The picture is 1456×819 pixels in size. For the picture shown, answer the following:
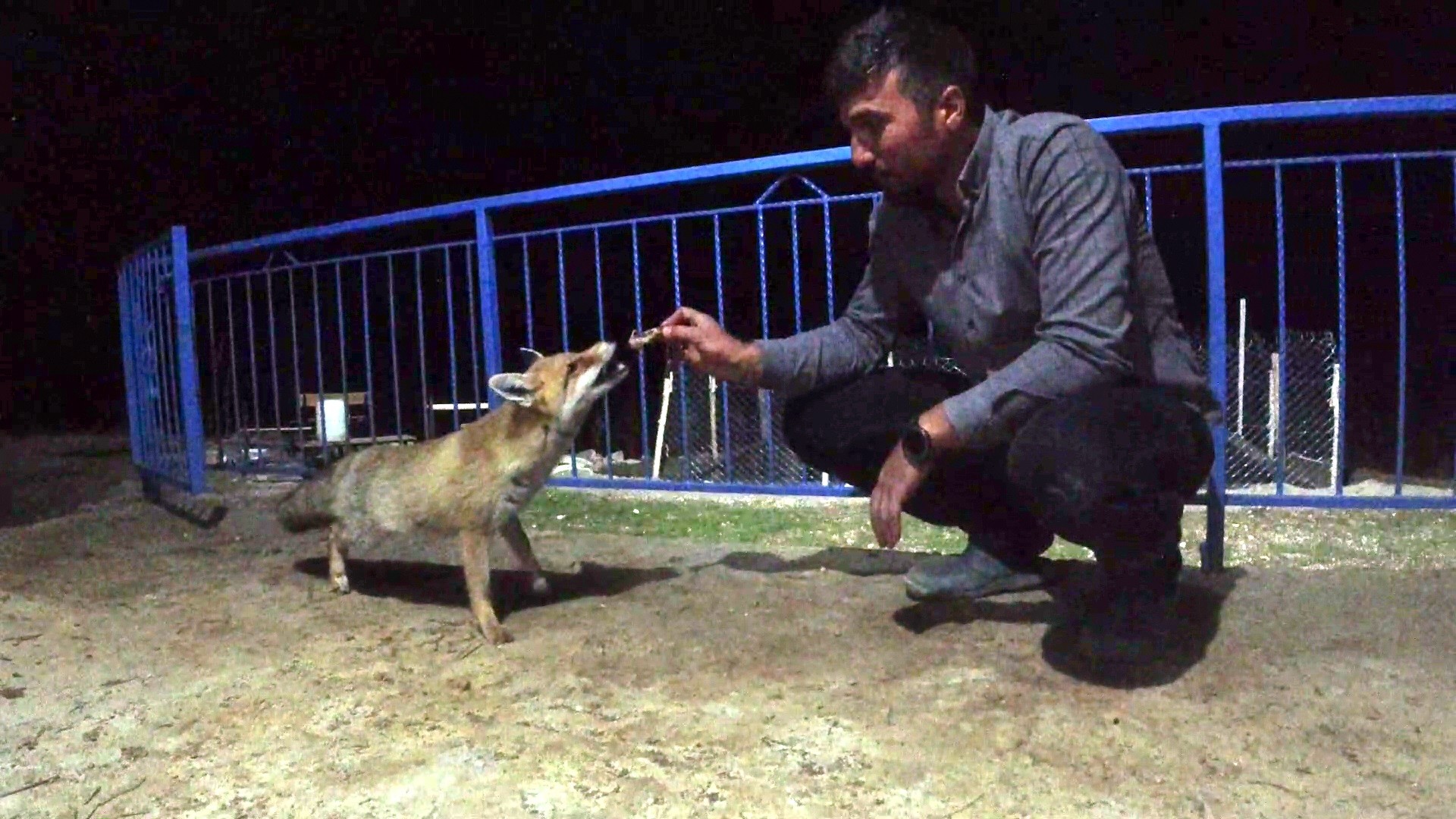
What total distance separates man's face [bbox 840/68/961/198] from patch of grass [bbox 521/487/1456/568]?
5.81ft

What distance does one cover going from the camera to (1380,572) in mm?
3094

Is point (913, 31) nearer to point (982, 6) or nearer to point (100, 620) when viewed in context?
point (100, 620)

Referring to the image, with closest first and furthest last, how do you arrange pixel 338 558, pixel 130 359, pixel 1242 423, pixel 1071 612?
pixel 1071 612 → pixel 338 558 → pixel 130 359 → pixel 1242 423

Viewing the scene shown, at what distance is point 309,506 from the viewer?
145 inches

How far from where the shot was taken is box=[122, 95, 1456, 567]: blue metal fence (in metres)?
4.02

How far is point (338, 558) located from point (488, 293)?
5.91ft

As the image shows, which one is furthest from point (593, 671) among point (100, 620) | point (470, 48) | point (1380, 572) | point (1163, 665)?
point (470, 48)

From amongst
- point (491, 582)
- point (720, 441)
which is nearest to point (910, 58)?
point (491, 582)

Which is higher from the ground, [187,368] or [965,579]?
[187,368]

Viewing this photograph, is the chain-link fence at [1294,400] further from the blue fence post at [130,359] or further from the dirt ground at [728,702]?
the blue fence post at [130,359]

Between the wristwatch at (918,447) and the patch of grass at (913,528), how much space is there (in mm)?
1774

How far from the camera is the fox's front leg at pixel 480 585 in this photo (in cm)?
288

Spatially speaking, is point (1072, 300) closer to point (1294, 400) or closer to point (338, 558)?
point (338, 558)

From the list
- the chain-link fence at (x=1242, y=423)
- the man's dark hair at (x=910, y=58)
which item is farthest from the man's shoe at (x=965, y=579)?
the chain-link fence at (x=1242, y=423)
